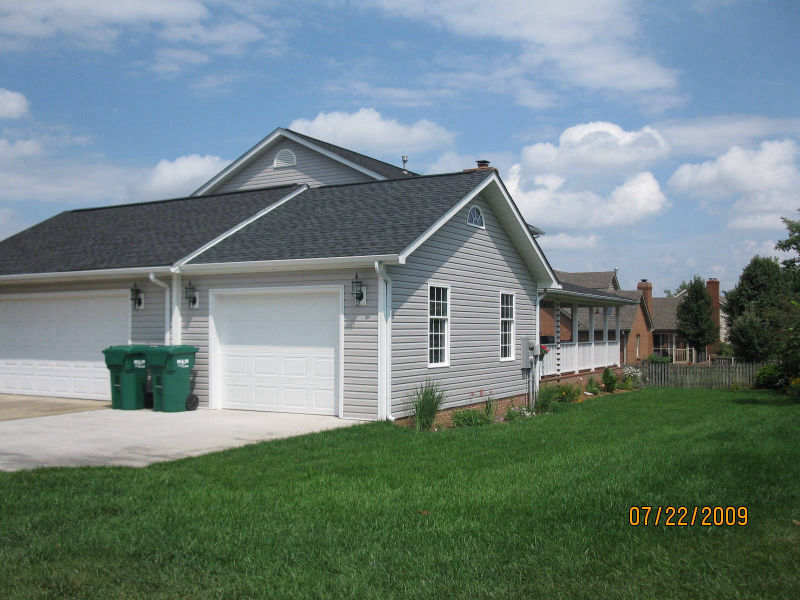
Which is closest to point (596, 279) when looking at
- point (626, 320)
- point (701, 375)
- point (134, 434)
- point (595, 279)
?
point (595, 279)

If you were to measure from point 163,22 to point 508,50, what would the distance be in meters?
6.56

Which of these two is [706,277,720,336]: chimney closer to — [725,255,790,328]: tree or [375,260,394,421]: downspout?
[725,255,790,328]: tree

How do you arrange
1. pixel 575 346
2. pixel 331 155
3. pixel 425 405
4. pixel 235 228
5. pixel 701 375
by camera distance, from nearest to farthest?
pixel 425 405 < pixel 235 228 < pixel 331 155 < pixel 575 346 < pixel 701 375

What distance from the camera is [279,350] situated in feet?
43.6

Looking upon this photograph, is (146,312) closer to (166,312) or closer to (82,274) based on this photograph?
(166,312)

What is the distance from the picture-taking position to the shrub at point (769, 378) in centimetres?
2244

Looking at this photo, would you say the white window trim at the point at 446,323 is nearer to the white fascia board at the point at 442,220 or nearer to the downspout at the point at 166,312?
the white fascia board at the point at 442,220

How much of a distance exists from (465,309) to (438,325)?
109 centimetres

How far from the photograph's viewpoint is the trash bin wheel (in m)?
13.4

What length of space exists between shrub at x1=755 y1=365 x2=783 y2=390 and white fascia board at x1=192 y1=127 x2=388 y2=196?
13.5 meters

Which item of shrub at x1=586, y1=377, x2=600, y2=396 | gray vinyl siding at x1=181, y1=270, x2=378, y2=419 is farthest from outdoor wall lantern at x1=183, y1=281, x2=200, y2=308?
shrub at x1=586, y1=377, x2=600, y2=396

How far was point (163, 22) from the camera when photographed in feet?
45.5

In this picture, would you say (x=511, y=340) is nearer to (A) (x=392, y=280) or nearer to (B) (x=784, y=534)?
(A) (x=392, y=280)

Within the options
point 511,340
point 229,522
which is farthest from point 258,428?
point 511,340
